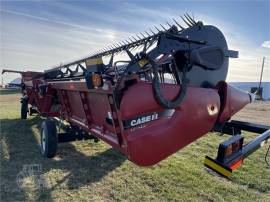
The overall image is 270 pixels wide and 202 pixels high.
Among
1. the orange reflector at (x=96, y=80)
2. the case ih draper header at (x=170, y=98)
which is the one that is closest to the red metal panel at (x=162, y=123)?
the case ih draper header at (x=170, y=98)

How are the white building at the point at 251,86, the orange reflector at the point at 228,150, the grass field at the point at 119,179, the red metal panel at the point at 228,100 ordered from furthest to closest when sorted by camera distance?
the white building at the point at 251,86, the grass field at the point at 119,179, the red metal panel at the point at 228,100, the orange reflector at the point at 228,150

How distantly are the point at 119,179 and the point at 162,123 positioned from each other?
156 centimetres

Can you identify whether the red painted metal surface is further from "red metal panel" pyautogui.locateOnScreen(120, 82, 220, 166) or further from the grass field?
the grass field

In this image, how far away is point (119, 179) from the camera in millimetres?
4043

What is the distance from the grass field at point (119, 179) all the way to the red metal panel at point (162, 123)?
91 cm

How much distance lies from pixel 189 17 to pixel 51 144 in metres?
3.01

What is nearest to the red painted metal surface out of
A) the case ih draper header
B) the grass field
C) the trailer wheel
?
the case ih draper header

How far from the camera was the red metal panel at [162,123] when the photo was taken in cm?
268

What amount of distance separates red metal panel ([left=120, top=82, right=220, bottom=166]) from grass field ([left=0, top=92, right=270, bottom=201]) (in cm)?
91

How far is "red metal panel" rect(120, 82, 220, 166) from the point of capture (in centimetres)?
268

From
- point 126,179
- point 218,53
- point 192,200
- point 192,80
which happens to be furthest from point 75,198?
point 218,53

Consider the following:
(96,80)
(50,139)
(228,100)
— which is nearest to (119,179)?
(50,139)

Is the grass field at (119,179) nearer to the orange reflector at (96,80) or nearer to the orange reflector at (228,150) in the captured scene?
the orange reflector at (228,150)

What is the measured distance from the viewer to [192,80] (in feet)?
11.1
